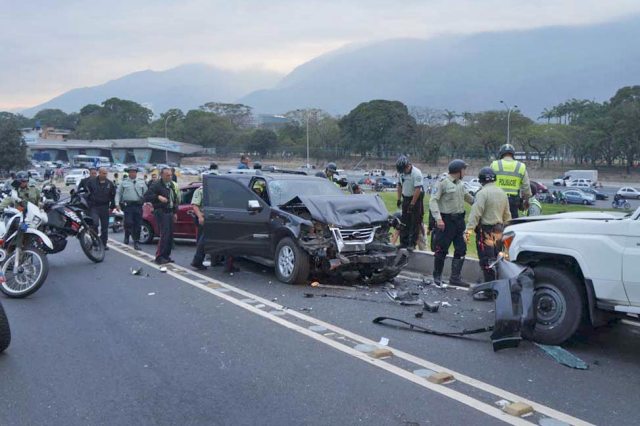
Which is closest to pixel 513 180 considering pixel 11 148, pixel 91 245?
pixel 91 245

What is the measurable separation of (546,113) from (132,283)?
4379 inches

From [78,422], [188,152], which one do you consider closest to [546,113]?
[188,152]

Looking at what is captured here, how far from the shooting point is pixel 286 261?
896cm

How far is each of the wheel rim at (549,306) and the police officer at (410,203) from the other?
14.2 feet

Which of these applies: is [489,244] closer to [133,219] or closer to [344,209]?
[344,209]

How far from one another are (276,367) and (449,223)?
14.2 feet

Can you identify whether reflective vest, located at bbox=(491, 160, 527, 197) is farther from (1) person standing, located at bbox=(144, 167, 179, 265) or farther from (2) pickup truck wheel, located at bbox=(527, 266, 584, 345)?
(1) person standing, located at bbox=(144, 167, 179, 265)

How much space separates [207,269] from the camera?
1050cm

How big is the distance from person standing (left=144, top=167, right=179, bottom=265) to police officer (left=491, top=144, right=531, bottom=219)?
5.64 meters

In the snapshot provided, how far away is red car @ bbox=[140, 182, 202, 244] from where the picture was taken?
13.4 metres

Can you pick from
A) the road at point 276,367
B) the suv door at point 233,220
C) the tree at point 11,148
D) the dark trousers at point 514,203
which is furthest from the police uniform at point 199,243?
the tree at point 11,148

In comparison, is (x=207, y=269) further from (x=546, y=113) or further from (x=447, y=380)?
(x=546, y=113)

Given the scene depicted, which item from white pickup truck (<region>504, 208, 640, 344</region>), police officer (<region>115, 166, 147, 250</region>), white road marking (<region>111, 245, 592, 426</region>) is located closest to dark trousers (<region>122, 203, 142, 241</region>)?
police officer (<region>115, 166, 147, 250</region>)

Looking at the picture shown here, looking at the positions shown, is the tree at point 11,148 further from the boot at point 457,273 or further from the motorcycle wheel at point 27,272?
the boot at point 457,273
